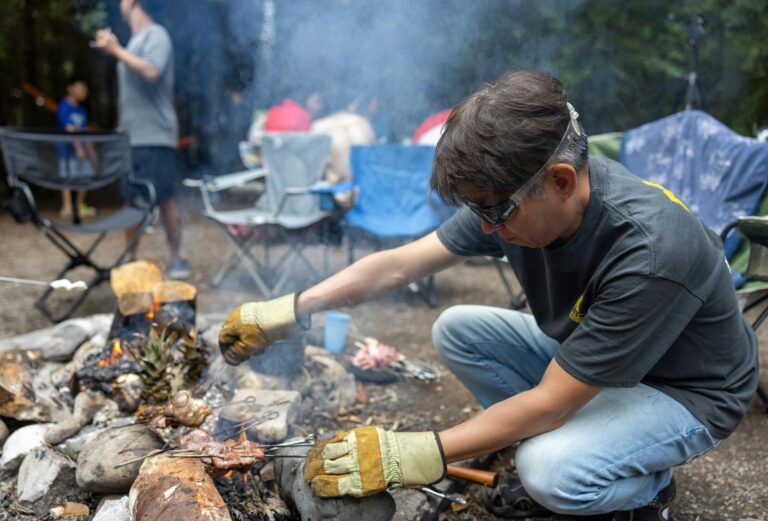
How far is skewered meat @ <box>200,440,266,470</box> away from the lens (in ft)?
6.02

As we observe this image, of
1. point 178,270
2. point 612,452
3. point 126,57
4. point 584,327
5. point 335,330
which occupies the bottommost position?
point 178,270

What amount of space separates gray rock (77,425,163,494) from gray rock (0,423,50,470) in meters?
0.27

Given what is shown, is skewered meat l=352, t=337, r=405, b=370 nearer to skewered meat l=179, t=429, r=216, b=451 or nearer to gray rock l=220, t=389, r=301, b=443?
gray rock l=220, t=389, r=301, b=443

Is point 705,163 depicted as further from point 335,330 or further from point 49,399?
point 49,399

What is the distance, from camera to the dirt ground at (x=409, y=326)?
2.38 metres

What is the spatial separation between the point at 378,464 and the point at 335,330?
1.53 metres

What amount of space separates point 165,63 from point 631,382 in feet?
14.1

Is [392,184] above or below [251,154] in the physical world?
above

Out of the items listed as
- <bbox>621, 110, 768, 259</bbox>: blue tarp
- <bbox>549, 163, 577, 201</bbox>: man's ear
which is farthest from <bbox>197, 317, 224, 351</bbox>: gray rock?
<bbox>621, 110, 768, 259</bbox>: blue tarp

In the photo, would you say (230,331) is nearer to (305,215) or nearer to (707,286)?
(707,286)

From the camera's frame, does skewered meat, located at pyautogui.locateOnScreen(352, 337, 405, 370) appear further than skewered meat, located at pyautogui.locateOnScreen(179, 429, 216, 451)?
Yes

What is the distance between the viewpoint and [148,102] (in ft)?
15.7

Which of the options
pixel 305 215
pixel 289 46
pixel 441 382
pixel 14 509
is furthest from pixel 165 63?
pixel 14 509

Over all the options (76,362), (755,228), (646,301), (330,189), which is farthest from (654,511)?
(330,189)
